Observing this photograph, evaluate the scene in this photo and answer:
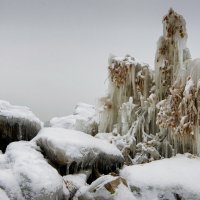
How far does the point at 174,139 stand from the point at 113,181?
10.1 ft

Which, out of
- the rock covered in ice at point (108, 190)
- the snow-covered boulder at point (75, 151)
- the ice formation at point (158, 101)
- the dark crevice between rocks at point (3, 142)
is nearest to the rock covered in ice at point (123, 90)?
the ice formation at point (158, 101)

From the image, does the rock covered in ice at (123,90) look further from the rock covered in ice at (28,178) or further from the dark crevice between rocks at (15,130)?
the rock covered in ice at (28,178)

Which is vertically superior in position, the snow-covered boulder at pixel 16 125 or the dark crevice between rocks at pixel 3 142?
the snow-covered boulder at pixel 16 125

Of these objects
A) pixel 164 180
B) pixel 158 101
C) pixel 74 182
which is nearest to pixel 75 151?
pixel 74 182

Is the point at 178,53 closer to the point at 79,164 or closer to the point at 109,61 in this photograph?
the point at 109,61

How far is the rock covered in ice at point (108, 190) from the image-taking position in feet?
26.4

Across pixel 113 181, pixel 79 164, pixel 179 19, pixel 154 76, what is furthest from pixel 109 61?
pixel 113 181

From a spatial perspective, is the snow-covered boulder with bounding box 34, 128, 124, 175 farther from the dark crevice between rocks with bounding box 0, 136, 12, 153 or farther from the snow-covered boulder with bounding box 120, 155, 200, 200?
the dark crevice between rocks with bounding box 0, 136, 12, 153

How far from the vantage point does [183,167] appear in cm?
930

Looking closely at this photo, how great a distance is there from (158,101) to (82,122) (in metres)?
2.71

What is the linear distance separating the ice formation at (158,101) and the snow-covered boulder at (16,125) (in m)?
2.46

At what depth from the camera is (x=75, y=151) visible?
9070 mm

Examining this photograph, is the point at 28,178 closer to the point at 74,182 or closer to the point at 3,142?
the point at 74,182

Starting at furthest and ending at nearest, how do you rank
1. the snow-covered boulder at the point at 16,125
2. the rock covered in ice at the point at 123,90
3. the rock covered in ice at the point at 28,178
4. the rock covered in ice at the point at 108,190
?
the rock covered in ice at the point at 123,90, the snow-covered boulder at the point at 16,125, the rock covered in ice at the point at 108,190, the rock covered in ice at the point at 28,178
